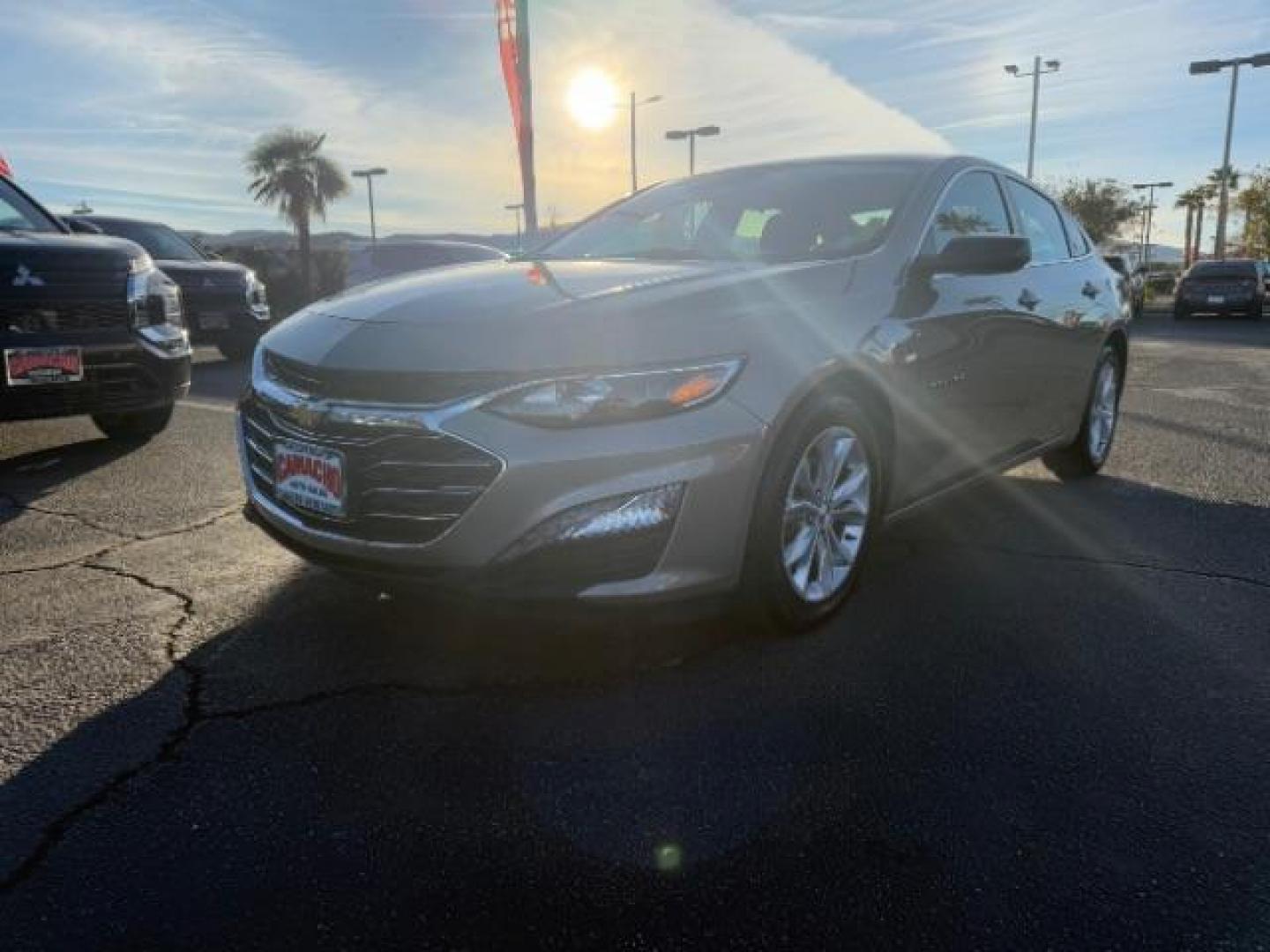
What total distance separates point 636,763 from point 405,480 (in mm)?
887

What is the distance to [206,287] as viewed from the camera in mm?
10188

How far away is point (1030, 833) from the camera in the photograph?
78.5 inches

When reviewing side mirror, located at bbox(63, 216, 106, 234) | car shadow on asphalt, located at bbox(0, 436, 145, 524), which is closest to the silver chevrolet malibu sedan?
car shadow on asphalt, located at bbox(0, 436, 145, 524)

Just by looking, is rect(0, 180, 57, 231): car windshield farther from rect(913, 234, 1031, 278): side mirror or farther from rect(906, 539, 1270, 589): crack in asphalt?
rect(906, 539, 1270, 589): crack in asphalt

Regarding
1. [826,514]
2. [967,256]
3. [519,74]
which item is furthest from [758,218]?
[519,74]

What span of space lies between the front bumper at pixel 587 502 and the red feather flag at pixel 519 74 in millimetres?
10894

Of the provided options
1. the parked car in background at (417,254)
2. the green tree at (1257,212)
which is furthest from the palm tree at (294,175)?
the green tree at (1257,212)

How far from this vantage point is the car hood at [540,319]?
2.50 metres

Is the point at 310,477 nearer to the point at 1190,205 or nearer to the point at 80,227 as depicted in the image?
the point at 80,227

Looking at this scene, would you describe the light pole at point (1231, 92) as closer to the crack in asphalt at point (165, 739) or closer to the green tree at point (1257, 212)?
the green tree at point (1257, 212)

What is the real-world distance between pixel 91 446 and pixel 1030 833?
5745 millimetres

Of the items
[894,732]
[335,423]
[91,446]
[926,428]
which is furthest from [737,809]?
[91,446]

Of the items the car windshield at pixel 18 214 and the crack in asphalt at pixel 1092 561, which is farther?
the car windshield at pixel 18 214

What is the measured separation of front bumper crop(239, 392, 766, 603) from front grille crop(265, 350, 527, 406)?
82 mm
